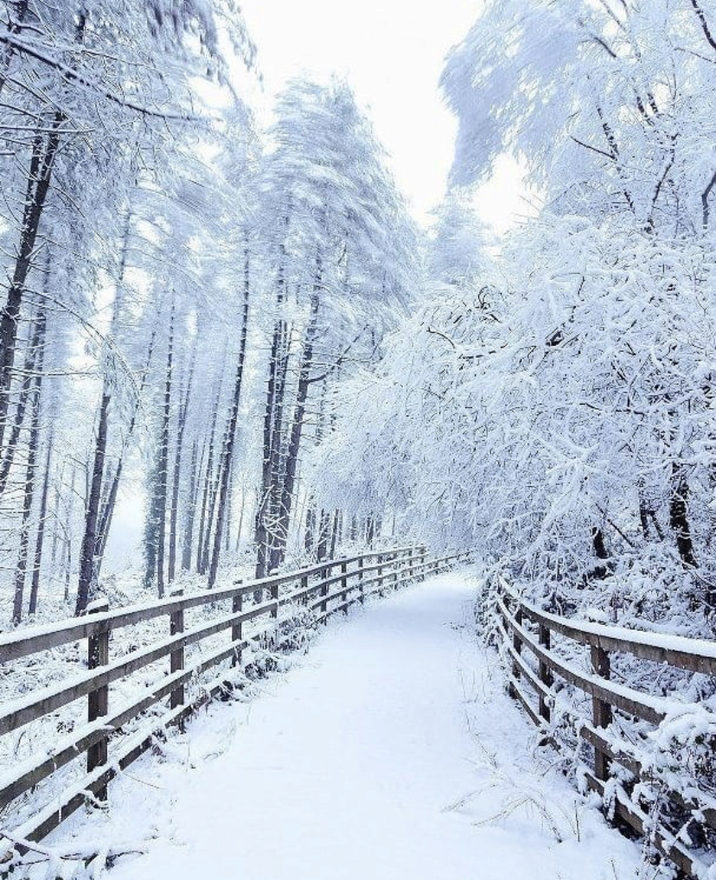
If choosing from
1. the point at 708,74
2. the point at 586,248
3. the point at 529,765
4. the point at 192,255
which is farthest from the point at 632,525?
the point at 192,255

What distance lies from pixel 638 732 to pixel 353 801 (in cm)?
215

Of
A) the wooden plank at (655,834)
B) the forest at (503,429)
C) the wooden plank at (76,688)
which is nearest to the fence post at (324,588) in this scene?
the forest at (503,429)

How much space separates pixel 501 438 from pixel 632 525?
98.4 inches

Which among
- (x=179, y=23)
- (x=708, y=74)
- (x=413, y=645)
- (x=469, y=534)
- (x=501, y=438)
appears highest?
(x=179, y=23)

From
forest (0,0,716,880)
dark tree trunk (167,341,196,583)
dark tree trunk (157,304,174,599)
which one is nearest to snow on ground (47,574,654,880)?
forest (0,0,716,880)

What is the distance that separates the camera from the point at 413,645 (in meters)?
11.2

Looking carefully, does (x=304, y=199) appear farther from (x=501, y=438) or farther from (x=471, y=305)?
(x=501, y=438)

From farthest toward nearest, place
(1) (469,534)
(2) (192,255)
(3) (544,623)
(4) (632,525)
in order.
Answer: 1. (2) (192,255)
2. (1) (469,534)
3. (4) (632,525)
4. (3) (544,623)

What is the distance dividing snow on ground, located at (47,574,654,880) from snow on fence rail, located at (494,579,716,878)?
0.80ft

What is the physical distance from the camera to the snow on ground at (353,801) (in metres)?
3.44

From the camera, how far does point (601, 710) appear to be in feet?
13.5

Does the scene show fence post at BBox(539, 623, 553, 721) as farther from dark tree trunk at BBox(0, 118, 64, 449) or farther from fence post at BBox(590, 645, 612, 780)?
dark tree trunk at BBox(0, 118, 64, 449)

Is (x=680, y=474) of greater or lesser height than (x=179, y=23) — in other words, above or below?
below

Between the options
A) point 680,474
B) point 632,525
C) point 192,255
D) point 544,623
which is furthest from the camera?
point 192,255
